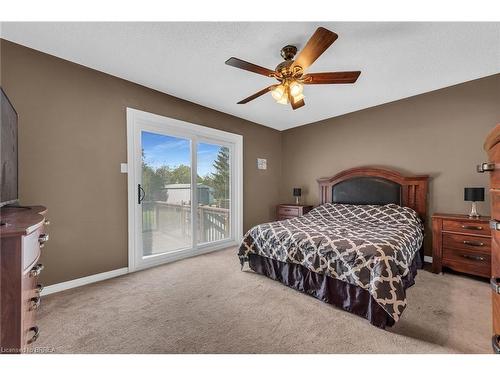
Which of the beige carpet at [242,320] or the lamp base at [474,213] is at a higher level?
the lamp base at [474,213]

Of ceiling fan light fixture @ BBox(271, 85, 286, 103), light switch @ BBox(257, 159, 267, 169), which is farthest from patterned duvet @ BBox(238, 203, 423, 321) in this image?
light switch @ BBox(257, 159, 267, 169)

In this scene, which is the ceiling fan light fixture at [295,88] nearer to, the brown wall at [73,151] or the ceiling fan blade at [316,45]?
the ceiling fan blade at [316,45]

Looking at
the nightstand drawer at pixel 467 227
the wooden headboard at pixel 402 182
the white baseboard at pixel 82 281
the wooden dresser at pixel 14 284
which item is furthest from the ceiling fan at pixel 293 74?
the white baseboard at pixel 82 281

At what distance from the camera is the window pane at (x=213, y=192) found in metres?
3.65

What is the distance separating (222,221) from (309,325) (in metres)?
2.54

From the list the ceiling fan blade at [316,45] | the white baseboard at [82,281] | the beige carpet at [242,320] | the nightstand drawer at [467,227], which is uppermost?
the ceiling fan blade at [316,45]

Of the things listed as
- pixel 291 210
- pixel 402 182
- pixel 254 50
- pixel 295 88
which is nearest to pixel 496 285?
pixel 295 88

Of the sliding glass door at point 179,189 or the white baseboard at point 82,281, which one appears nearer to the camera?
the white baseboard at point 82,281

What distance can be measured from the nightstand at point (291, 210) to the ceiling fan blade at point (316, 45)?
2.84 metres

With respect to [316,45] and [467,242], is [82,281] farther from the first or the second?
[467,242]

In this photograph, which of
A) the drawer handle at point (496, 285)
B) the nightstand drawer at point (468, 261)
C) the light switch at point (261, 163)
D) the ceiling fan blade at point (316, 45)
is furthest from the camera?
the light switch at point (261, 163)

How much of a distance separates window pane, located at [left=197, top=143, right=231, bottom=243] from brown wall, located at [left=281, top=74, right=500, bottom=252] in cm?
186

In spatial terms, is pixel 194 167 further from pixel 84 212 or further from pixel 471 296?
pixel 471 296
